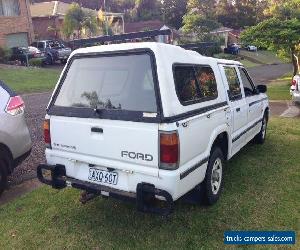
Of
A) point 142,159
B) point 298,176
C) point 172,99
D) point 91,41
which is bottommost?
point 298,176

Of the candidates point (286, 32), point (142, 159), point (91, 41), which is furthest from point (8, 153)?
point (286, 32)

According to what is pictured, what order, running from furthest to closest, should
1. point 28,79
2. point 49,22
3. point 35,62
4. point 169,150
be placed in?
point 49,22, point 35,62, point 28,79, point 169,150

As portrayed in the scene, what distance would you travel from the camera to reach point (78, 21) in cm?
3512

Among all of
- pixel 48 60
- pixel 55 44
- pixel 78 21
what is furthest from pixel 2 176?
pixel 78 21

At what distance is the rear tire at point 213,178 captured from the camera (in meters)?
4.45

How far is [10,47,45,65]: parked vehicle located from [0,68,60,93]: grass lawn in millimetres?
4342

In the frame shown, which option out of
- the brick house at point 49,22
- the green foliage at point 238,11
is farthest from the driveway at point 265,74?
the green foliage at point 238,11

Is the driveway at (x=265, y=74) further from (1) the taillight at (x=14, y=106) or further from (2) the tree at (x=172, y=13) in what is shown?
(2) the tree at (x=172, y=13)

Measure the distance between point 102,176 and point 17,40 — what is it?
99.1ft

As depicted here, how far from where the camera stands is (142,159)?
3.66 meters

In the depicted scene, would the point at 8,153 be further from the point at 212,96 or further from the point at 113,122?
the point at 212,96

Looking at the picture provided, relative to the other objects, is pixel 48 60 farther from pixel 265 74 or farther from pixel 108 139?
pixel 108 139

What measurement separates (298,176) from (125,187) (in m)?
3.13

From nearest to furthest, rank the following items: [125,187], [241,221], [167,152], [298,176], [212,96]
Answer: [167,152], [125,187], [241,221], [212,96], [298,176]
